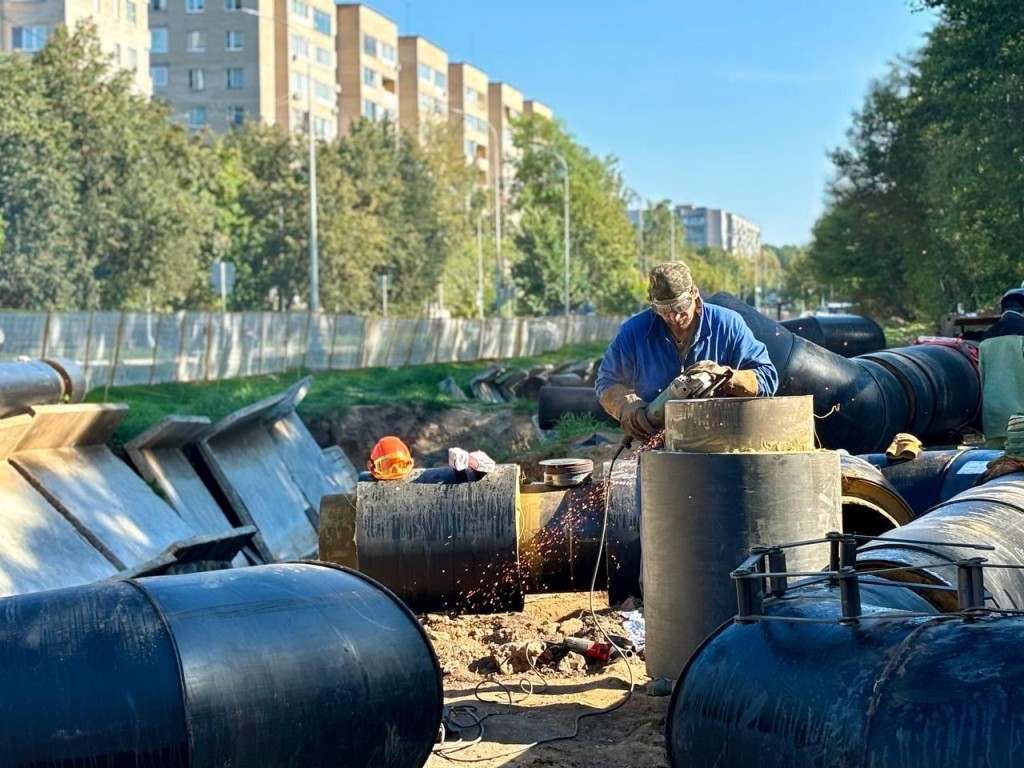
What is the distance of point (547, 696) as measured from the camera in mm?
5961

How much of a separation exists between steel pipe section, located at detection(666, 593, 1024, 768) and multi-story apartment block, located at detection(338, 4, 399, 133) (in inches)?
3442

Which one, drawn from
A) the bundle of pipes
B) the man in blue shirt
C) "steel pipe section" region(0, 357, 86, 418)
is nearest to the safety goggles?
the man in blue shirt

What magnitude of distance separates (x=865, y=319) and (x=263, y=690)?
1225 cm

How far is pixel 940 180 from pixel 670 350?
27749mm

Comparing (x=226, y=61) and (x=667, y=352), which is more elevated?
(x=226, y=61)

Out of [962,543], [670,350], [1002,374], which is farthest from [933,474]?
[1002,374]

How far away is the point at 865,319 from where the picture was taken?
1519cm

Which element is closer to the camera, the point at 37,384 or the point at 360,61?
the point at 37,384

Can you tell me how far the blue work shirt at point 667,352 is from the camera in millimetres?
6000

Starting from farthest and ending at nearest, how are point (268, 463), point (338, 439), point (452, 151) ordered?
1. point (452, 151)
2. point (338, 439)
3. point (268, 463)

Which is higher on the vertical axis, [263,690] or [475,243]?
[475,243]

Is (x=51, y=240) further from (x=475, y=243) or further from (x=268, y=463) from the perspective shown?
(x=475, y=243)

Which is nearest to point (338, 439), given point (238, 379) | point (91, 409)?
point (238, 379)

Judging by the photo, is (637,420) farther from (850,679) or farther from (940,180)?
(940,180)
